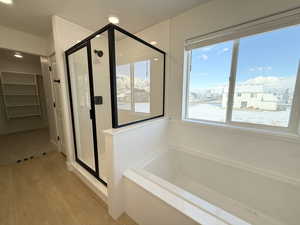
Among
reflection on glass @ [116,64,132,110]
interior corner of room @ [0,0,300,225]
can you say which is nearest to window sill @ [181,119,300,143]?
interior corner of room @ [0,0,300,225]

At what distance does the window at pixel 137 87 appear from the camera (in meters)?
1.59

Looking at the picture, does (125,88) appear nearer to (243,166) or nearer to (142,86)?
(142,86)

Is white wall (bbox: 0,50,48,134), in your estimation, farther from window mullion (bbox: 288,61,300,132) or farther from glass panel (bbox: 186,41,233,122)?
window mullion (bbox: 288,61,300,132)

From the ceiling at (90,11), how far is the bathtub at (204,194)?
6.53ft

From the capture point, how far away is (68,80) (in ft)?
6.17

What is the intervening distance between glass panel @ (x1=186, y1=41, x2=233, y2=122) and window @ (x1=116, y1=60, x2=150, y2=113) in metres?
0.69

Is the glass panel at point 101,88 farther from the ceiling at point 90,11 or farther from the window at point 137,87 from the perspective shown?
the ceiling at point 90,11

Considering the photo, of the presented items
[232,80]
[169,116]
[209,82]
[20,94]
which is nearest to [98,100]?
[169,116]

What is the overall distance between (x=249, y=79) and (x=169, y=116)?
113cm

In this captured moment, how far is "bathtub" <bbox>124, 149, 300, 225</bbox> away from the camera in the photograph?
85cm

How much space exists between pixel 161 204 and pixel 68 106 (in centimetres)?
189

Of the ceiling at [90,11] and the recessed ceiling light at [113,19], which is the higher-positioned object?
the recessed ceiling light at [113,19]

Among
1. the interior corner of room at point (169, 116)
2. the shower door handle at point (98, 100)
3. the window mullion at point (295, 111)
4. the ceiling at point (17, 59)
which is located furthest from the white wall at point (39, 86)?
the window mullion at point (295, 111)

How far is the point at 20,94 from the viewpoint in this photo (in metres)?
3.67
